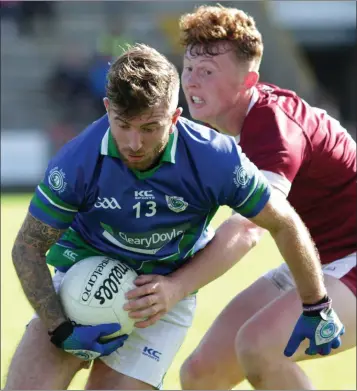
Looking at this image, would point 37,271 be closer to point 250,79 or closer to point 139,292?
point 139,292

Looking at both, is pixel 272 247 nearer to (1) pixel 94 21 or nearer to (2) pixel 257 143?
(2) pixel 257 143

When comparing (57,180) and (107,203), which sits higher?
(57,180)

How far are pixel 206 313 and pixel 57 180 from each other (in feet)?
15.6

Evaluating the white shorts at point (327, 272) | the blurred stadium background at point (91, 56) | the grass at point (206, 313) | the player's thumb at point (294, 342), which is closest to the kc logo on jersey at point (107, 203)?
the player's thumb at point (294, 342)

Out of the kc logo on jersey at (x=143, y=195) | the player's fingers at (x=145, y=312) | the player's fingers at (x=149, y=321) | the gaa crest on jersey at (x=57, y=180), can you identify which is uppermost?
the gaa crest on jersey at (x=57, y=180)

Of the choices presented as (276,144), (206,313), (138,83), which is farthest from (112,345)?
(206,313)

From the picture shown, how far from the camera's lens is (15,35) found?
23.1 m

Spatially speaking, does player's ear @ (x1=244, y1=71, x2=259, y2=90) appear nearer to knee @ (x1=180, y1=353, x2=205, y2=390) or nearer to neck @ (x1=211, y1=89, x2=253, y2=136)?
neck @ (x1=211, y1=89, x2=253, y2=136)

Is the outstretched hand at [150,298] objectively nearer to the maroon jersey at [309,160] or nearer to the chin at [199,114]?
the maroon jersey at [309,160]

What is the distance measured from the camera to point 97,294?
3.89 m

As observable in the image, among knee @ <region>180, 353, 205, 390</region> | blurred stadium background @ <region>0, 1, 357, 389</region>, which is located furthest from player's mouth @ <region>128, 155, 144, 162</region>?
blurred stadium background @ <region>0, 1, 357, 389</region>

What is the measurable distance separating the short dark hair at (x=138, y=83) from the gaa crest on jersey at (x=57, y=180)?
0.36m

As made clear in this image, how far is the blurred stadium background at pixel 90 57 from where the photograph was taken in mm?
18891

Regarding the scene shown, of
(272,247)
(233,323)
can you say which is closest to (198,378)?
(233,323)
